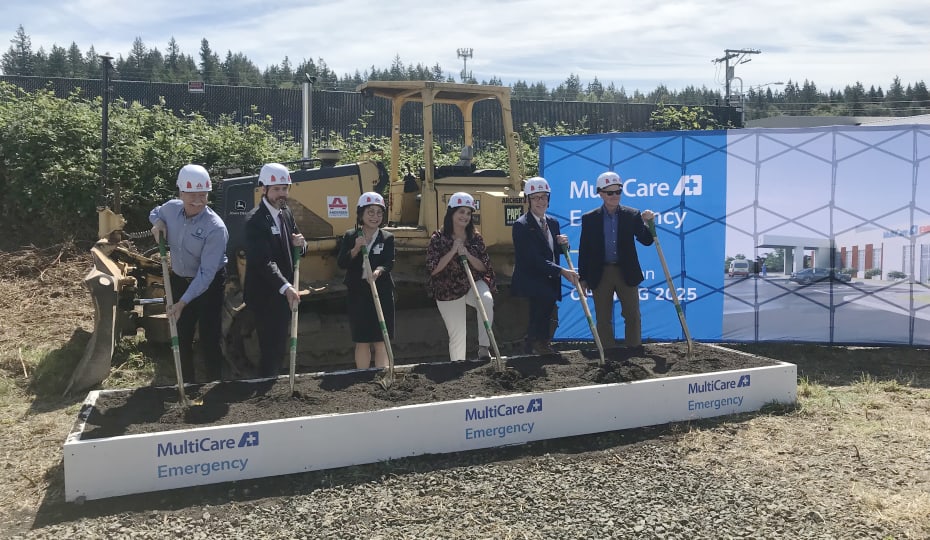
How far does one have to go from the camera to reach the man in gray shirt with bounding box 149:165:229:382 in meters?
5.08

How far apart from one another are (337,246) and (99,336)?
2.19 metres

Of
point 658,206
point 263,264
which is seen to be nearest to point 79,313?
point 263,264

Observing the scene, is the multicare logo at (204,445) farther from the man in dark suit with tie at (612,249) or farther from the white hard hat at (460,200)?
the man in dark suit with tie at (612,249)

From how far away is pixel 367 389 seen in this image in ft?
16.8

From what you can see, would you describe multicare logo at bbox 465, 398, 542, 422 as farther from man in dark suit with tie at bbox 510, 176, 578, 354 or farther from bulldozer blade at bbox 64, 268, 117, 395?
bulldozer blade at bbox 64, 268, 117, 395

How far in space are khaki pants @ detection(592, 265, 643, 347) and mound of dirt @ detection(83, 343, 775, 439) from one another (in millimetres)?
348

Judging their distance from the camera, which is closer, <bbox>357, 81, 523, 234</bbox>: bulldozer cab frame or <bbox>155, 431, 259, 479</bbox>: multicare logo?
<bbox>155, 431, 259, 479</bbox>: multicare logo

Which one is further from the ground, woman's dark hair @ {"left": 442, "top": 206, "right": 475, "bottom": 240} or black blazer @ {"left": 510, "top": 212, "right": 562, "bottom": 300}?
woman's dark hair @ {"left": 442, "top": 206, "right": 475, "bottom": 240}

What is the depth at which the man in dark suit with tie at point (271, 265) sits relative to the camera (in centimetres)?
534

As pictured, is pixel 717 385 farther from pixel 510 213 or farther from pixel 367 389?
pixel 510 213

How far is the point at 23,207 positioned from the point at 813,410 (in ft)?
37.0

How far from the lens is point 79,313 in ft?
29.2

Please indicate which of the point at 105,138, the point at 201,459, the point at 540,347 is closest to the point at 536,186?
the point at 540,347

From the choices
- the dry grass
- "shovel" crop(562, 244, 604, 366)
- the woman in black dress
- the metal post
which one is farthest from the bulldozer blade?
the dry grass
